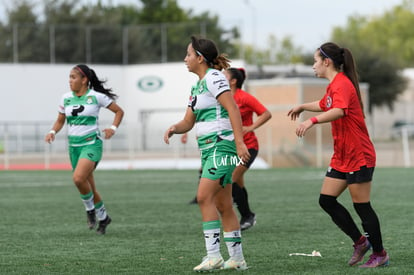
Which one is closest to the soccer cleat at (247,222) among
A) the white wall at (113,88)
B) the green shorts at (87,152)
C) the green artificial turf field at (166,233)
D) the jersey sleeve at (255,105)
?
the green artificial turf field at (166,233)

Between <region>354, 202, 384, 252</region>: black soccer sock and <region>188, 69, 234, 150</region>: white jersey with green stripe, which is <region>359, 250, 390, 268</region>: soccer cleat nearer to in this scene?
<region>354, 202, 384, 252</region>: black soccer sock

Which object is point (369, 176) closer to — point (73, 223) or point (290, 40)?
point (73, 223)

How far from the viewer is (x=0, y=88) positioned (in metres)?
46.2

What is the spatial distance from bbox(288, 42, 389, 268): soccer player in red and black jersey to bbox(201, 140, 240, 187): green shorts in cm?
72

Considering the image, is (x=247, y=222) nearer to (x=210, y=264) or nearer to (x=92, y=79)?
(x=92, y=79)

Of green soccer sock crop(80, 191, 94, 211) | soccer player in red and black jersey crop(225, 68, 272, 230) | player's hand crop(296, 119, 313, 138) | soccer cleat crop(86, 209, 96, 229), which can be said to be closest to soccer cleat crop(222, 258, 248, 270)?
player's hand crop(296, 119, 313, 138)

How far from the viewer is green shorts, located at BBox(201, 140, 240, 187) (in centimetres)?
704

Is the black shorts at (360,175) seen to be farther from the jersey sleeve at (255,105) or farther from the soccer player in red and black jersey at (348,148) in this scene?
the jersey sleeve at (255,105)

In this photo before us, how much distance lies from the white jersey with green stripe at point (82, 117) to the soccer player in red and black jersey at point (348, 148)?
12.0ft

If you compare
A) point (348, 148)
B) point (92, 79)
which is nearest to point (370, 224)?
point (348, 148)

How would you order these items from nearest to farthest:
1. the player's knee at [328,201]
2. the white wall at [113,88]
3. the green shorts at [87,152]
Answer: the player's knee at [328,201] → the green shorts at [87,152] → the white wall at [113,88]

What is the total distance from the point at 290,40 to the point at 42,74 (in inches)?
2979

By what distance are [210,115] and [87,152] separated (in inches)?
142

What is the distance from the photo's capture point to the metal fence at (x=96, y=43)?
4750cm
